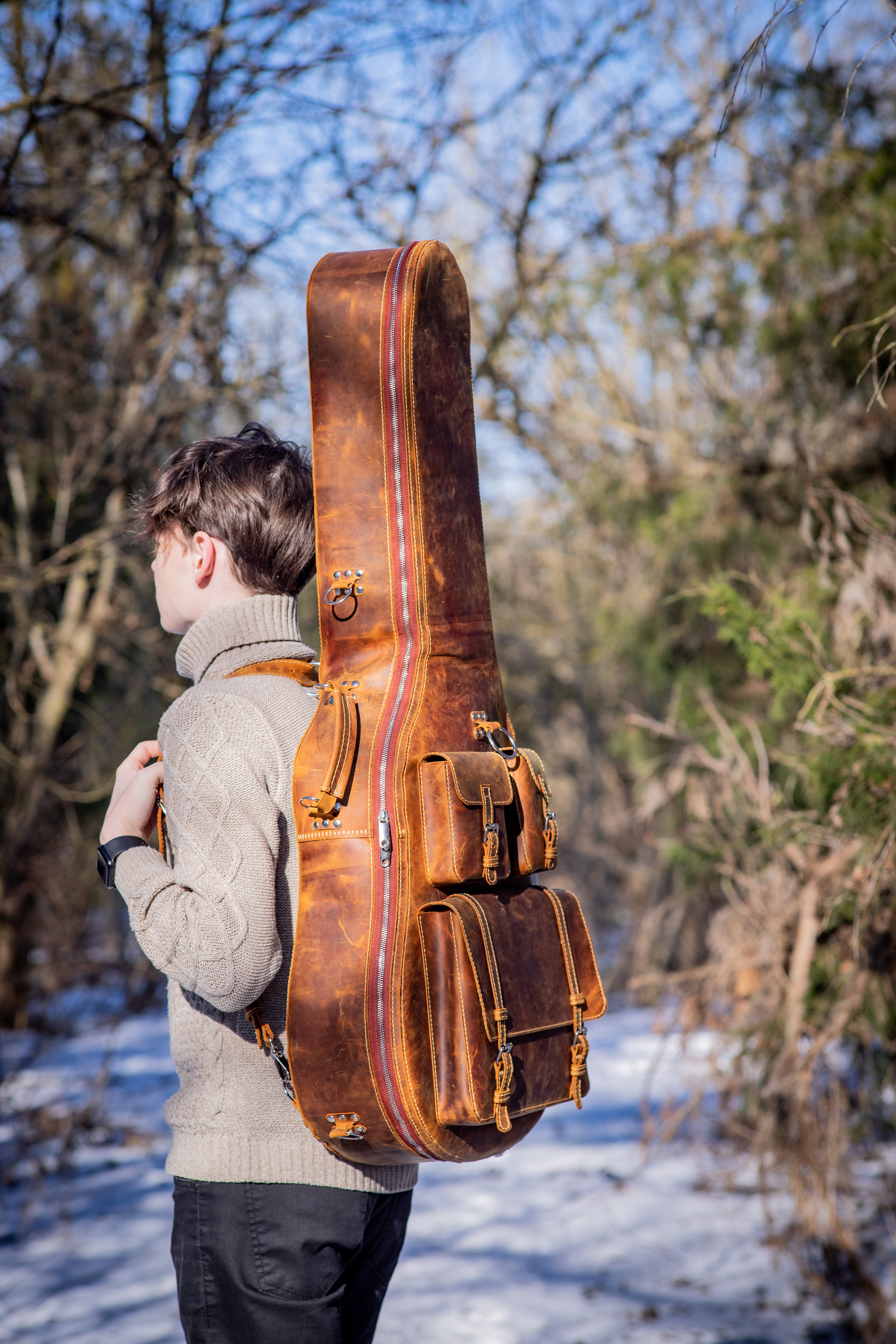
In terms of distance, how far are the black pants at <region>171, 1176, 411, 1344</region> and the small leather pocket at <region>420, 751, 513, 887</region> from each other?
43 centimetres

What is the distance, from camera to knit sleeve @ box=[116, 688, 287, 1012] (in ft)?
4.29

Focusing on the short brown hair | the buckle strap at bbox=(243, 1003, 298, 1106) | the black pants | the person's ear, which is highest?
the short brown hair

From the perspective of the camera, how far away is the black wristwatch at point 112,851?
1.43m

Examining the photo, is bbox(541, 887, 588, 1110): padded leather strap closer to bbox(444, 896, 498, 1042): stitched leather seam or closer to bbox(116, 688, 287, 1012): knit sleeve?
bbox(444, 896, 498, 1042): stitched leather seam

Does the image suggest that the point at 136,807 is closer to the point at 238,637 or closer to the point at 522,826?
the point at 238,637

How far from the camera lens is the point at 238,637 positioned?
5.03 feet

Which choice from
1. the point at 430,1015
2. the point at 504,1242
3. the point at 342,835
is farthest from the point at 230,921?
the point at 504,1242

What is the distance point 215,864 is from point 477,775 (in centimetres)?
34

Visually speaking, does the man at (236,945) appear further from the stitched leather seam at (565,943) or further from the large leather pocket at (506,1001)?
the stitched leather seam at (565,943)

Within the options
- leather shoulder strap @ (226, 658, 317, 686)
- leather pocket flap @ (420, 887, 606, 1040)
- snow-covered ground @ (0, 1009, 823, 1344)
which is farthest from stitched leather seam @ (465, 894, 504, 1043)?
snow-covered ground @ (0, 1009, 823, 1344)

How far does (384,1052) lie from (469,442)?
33.9 inches

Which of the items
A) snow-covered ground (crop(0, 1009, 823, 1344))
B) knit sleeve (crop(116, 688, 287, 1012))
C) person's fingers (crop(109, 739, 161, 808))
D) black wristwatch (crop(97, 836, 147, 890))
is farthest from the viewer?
snow-covered ground (crop(0, 1009, 823, 1344))

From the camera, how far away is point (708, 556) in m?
4.59

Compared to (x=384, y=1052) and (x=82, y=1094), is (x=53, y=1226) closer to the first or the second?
(x=82, y=1094)
